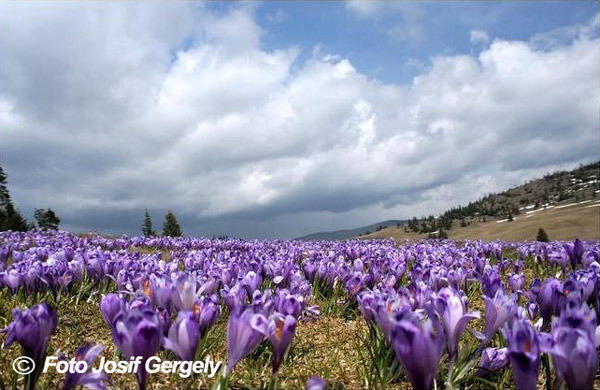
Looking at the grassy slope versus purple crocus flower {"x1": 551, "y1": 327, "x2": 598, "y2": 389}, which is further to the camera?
the grassy slope

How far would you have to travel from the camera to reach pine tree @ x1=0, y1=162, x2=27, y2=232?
63800mm

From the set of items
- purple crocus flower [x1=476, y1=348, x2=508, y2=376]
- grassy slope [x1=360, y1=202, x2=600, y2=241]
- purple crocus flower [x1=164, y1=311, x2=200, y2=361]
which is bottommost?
grassy slope [x1=360, y1=202, x2=600, y2=241]

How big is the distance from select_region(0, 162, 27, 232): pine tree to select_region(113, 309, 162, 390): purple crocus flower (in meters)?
67.4

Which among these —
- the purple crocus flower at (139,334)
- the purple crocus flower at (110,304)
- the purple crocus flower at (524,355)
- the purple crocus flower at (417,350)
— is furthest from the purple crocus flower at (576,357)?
the purple crocus flower at (110,304)

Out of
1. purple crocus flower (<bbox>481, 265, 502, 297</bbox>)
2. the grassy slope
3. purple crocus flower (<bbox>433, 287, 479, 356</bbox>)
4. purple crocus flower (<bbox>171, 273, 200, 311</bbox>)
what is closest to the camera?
purple crocus flower (<bbox>433, 287, 479, 356</bbox>)

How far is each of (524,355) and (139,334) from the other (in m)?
2.17

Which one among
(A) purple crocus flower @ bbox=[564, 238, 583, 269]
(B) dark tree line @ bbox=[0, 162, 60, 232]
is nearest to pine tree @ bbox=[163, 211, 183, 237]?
(B) dark tree line @ bbox=[0, 162, 60, 232]

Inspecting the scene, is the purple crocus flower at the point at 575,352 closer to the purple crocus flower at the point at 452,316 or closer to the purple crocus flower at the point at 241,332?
the purple crocus flower at the point at 452,316

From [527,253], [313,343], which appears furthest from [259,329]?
[527,253]

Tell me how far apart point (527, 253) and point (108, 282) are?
12.6 m

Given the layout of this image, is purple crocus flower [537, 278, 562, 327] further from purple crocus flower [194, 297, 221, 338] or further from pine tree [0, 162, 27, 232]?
pine tree [0, 162, 27, 232]

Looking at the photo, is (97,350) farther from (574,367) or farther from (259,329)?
(574,367)

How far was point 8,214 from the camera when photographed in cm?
7088

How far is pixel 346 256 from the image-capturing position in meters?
13.9
